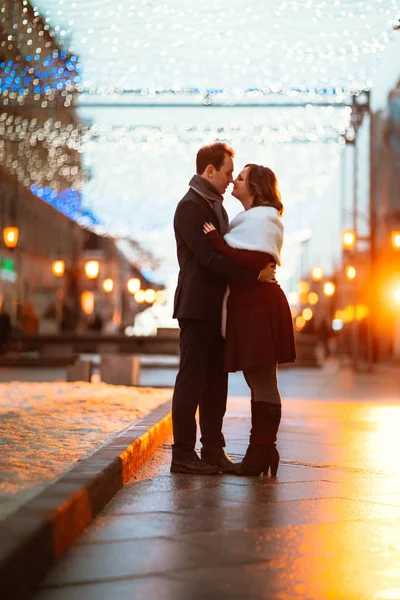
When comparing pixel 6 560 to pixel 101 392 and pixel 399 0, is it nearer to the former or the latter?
pixel 399 0

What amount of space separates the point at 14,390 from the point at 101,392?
1108mm

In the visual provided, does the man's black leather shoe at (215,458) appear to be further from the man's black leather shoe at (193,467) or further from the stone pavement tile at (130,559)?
the stone pavement tile at (130,559)

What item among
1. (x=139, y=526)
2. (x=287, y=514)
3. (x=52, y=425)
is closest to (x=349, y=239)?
(x=52, y=425)

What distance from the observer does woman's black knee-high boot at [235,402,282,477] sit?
6.19m

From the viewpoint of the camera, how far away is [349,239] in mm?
28094

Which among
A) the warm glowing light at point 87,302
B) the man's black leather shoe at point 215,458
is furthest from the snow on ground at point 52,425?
the warm glowing light at point 87,302

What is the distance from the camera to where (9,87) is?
865 inches

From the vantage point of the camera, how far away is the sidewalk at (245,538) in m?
3.72

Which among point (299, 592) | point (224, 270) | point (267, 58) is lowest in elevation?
point (299, 592)

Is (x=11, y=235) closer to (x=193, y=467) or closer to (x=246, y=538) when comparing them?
(x=193, y=467)

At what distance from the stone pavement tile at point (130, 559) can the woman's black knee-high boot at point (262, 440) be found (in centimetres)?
180

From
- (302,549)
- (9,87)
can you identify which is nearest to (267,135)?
(9,87)

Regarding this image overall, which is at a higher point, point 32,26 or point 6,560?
point 32,26

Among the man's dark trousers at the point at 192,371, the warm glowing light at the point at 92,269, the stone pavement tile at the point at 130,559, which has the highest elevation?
the warm glowing light at the point at 92,269
